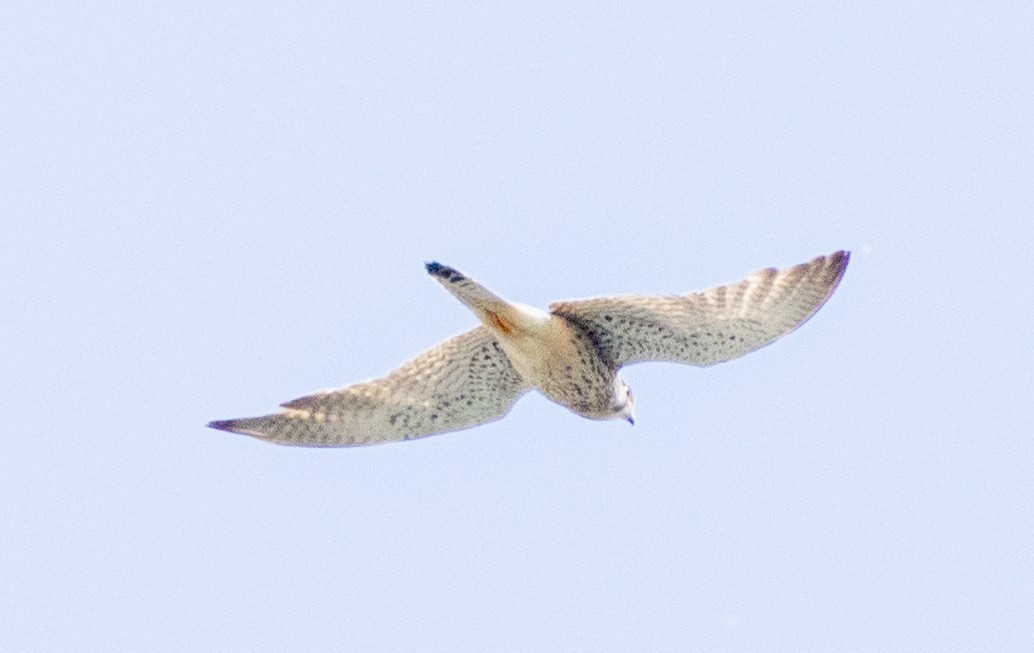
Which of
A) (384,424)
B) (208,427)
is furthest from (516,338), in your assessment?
(208,427)

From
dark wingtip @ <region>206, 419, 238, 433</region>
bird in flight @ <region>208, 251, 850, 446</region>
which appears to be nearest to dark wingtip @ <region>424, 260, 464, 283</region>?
bird in flight @ <region>208, 251, 850, 446</region>

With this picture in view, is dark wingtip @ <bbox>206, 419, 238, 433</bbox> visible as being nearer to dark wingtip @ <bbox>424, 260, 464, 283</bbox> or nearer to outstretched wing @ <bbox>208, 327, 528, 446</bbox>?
outstretched wing @ <bbox>208, 327, 528, 446</bbox>

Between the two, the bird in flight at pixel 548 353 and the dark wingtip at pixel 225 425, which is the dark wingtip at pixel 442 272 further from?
the dark wingtip at pixel 225 425

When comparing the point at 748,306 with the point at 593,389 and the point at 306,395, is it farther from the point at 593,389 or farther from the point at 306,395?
the point at 306,395

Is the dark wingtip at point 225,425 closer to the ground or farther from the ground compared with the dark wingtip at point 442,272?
closer to the ground

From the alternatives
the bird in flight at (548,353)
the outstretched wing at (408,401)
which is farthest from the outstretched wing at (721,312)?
the outstretched wing at (408,401)

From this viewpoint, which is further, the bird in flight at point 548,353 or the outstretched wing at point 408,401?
the outstretched wing at point 408,401

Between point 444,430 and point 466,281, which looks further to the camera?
point 444,430
